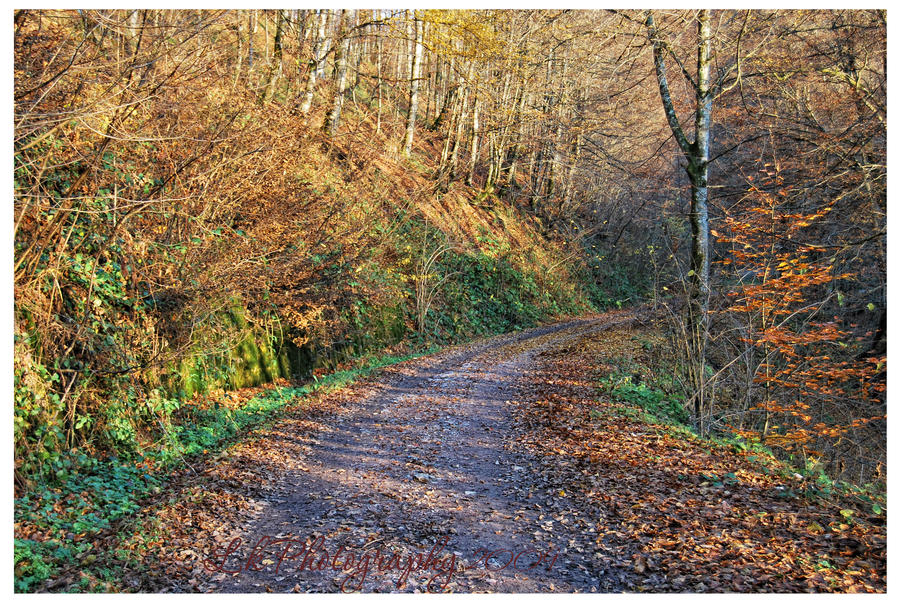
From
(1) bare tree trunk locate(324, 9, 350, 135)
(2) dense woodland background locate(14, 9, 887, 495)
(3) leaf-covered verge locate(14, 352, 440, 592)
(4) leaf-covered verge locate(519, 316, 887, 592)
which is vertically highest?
(1) bare tree trunk locate(324, 9, 350, 135)

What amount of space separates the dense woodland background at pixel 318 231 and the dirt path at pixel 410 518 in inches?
75.5

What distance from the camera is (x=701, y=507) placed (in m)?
4.94

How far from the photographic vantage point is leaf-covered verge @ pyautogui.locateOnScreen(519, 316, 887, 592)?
3877mm

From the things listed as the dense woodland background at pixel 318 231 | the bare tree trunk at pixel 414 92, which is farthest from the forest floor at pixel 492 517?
the bare tree trunk at pixel 414 92

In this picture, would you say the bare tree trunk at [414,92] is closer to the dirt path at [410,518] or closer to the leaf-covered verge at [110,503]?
the dirt path at [410,518]

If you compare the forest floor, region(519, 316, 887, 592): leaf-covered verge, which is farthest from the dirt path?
region(519, 316, 887, 592): leaf-covered verge

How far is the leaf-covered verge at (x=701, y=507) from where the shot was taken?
12.7 feet

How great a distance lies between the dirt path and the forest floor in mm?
18

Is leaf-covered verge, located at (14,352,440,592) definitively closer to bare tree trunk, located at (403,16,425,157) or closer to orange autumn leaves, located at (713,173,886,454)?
orange autumn leaves, located at (713,173,886,454)

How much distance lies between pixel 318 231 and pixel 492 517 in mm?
7861

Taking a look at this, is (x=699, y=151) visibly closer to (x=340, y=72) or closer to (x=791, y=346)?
(x=791, y=346)

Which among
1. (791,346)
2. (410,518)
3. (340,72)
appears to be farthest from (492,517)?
(340,72)
